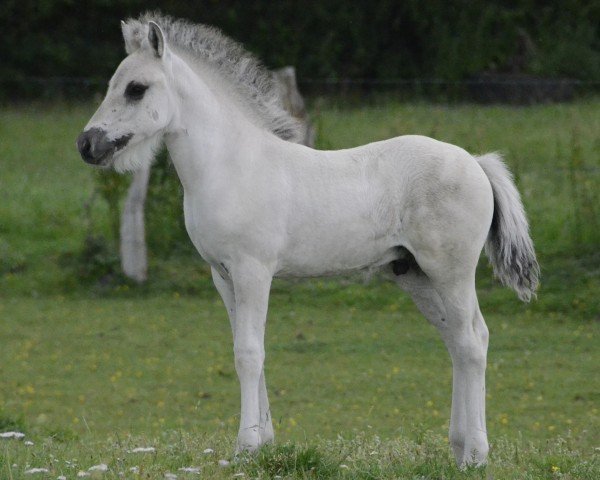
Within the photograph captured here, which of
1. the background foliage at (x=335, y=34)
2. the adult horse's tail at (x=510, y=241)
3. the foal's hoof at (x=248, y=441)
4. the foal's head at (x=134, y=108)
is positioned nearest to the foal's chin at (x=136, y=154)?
the foal's head at (x=134, y=108)

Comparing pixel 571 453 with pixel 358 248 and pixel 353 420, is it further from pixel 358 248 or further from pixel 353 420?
pixel 353 420

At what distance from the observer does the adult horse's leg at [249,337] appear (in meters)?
5.62

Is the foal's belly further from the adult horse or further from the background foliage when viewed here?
the background foliage

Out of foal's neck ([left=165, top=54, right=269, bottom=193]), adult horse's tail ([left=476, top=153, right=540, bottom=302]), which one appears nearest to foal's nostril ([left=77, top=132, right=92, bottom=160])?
foal's neck ([left=165, top=54, right=269, bottom=193])

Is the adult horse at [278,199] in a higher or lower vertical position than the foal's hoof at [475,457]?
higher

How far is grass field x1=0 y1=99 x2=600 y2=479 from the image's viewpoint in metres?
6.04

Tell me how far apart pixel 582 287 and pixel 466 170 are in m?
6.90

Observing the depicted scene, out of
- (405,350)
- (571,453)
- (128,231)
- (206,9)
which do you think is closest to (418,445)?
(571,453)

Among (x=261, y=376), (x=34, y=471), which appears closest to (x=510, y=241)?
(x=261, y=376)

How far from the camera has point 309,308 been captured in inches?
507

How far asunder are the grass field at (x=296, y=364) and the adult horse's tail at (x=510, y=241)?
0.97 m

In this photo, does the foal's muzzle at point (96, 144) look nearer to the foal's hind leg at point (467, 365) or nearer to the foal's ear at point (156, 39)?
the foal's ear at point (156, 39)

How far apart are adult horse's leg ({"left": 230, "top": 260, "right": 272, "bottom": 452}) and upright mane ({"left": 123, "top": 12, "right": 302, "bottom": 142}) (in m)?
0.89

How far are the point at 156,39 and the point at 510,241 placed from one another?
7.05 feet
